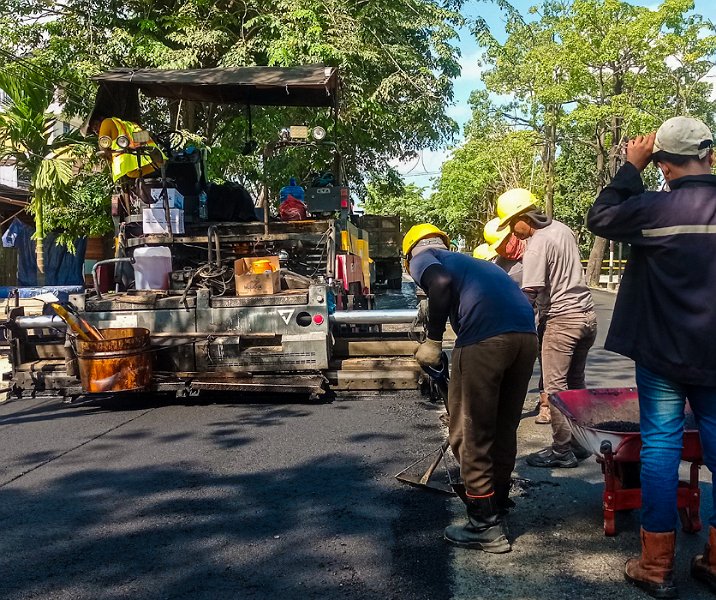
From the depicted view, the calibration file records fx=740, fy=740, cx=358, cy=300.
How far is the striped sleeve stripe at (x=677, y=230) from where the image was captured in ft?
9.37

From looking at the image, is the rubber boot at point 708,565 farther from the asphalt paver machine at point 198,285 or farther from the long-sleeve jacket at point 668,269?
the asphalt paver machine at point 198,285

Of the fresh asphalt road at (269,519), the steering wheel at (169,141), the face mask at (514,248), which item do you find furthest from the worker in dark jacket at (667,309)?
the steering wheel at (169,141)

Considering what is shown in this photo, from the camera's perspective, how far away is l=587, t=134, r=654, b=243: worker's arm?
295 cm

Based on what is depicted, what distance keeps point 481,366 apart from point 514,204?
5.77 ft

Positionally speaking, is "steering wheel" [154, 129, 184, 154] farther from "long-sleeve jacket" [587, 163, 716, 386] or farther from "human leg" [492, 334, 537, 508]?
"long-sleeve jacket" [587, 163, 716, 386]

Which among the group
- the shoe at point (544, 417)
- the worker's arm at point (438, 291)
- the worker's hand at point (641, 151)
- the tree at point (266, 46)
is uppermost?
the tree at point (266, 46)

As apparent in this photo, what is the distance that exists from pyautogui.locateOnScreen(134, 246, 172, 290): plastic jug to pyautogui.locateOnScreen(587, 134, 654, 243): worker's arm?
517 cm

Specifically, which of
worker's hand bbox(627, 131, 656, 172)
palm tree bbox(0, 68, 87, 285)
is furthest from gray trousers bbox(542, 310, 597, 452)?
palm tree bbox(0, 68, 87, 285)

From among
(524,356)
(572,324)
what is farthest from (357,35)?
(524,356)

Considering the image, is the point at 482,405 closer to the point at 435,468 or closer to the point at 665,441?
the point at 665,441

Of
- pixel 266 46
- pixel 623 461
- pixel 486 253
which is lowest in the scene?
pixel 623 461

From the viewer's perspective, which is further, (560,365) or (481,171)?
(481,171)

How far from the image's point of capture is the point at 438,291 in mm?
3568

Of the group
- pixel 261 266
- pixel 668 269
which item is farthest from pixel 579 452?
pixel 261 266
